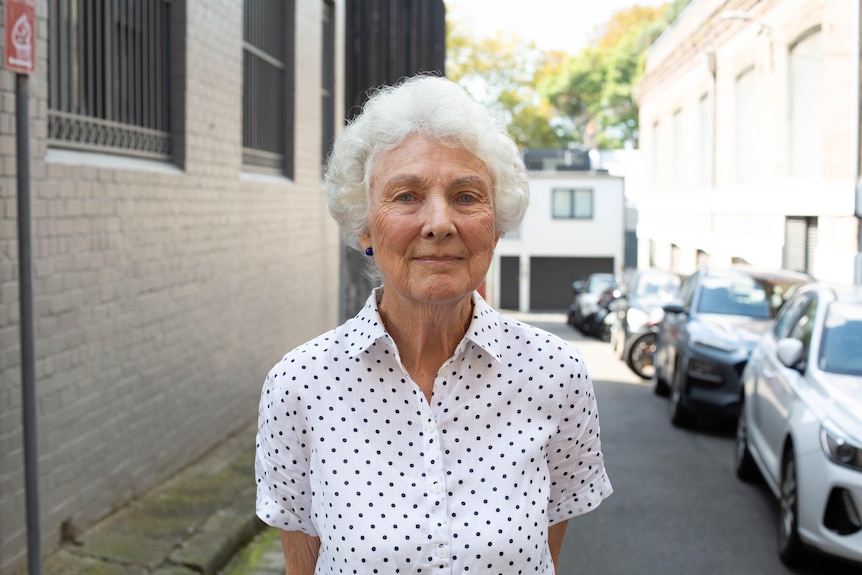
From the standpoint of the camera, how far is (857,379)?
6.54 metres

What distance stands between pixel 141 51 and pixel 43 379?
2.88m

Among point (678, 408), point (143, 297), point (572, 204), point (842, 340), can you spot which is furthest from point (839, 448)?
point (572, 204)

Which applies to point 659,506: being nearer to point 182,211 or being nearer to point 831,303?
point 831,303

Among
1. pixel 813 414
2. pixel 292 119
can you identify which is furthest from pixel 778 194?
pixel 813 414

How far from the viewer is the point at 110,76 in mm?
A: 7008

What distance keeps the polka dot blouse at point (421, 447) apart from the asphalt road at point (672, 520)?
379 cm

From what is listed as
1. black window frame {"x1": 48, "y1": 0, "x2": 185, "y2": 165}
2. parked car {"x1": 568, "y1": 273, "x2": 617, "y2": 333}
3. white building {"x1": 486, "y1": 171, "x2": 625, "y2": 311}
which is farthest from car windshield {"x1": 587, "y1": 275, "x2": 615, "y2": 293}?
black window frame {"x1": 48, "y1": 0, "x2": 185, "y2": 165}

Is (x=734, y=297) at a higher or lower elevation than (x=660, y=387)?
higher

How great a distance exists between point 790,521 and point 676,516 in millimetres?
1337

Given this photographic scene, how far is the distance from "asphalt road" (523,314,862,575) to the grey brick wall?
2.90 metres

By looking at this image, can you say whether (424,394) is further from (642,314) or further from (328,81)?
(642,314)

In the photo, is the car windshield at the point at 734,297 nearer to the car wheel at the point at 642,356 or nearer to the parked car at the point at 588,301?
the car wheel at the point at 642,356

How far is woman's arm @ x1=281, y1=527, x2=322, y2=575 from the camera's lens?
255 centimetres

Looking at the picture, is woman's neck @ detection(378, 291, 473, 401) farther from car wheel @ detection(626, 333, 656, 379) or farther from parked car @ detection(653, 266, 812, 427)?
car wheel @ detection(626, 333, 656, 379)
